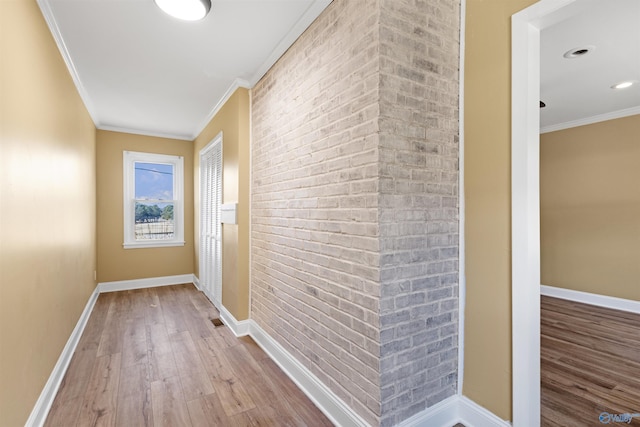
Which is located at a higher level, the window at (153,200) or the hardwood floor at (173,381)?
the window at (153,200)

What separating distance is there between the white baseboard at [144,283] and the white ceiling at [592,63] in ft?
18.3

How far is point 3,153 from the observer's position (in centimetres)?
139

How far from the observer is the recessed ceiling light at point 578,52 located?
238 cm

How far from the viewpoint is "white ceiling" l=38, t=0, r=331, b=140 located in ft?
6.71

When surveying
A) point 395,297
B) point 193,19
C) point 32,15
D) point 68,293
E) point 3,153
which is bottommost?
point 68,293

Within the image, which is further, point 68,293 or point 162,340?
point 162,340

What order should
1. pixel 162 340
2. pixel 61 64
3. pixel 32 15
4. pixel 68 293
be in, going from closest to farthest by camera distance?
pixel 32 15, pixel 61 64, pixel 68 293, pixel 162 340

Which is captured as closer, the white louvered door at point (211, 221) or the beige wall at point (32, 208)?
the beige wall at point (32, 208)

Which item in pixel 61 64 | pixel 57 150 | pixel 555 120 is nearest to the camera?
pixel 57 150

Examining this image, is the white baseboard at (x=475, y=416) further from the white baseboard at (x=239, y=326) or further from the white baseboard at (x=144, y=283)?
the white baseboard at (x=144, y=283)

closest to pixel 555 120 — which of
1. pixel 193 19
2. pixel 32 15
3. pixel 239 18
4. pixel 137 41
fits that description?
pixel 239 18

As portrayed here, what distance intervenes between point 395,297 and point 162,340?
2557 millimetres

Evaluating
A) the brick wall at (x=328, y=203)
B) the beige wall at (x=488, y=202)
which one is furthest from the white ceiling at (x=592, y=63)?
the brick wall at (x=328, y=203)

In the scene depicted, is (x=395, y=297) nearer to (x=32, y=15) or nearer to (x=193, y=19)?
(x=193, y=19)
